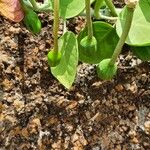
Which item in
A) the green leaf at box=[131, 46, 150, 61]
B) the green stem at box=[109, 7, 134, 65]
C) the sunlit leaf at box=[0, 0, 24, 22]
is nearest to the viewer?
the green stem at box=[109, 7, 134, 65]

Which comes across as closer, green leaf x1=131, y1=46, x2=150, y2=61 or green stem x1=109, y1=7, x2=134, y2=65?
green stem x1=109, y1=7, x2=134, y2=65

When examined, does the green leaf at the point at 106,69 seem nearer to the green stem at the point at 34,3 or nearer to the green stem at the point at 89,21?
the green stem at the point at 89,21

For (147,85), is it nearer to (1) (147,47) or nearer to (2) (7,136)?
(1) (147,47)

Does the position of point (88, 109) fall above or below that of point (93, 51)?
below

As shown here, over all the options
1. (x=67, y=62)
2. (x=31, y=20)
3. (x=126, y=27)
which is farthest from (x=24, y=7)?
(x=126, y=27)

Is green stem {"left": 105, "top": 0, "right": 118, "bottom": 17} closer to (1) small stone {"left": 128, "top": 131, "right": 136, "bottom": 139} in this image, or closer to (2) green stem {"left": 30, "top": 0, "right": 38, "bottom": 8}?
(2) green stem {"left": 30, "top": 0, "right": 38, "bottom": 8}

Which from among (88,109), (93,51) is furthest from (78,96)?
(93,51)

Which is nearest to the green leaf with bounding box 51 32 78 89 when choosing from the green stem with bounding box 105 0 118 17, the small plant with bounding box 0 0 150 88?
the small plant with bounding box 0 0 150 88
